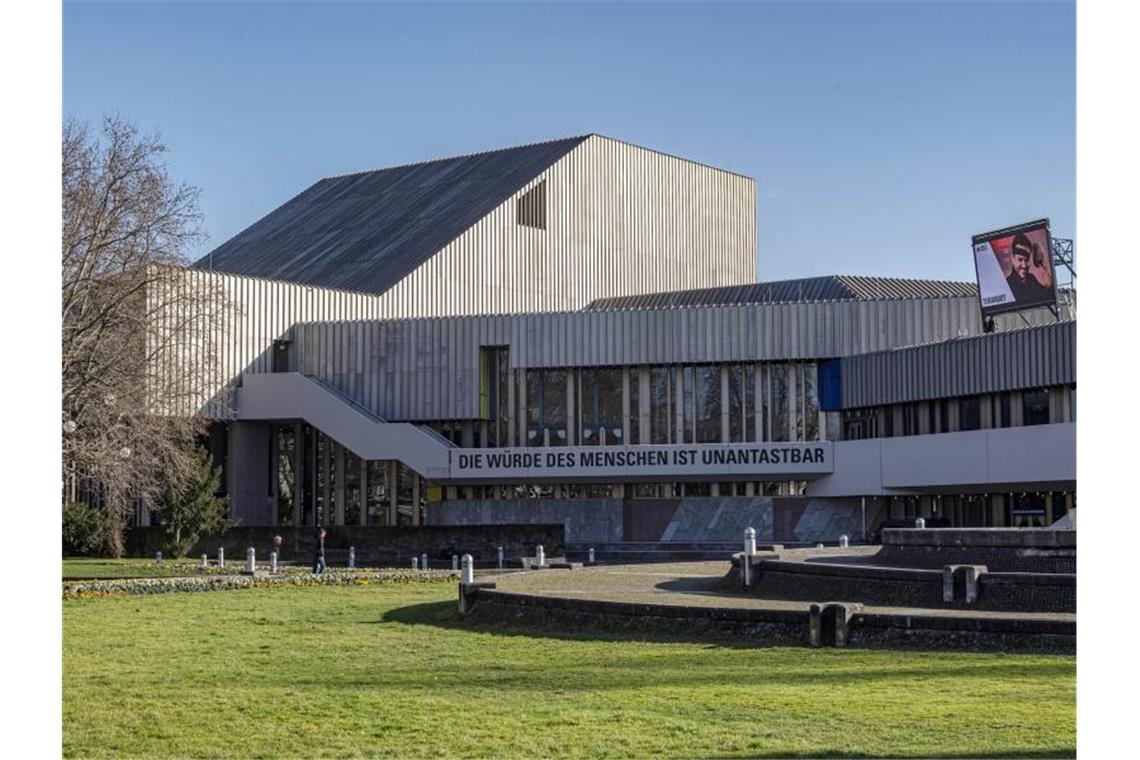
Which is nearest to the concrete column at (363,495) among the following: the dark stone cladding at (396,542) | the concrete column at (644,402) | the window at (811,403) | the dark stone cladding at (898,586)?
the dark stone cladding at (396,542)

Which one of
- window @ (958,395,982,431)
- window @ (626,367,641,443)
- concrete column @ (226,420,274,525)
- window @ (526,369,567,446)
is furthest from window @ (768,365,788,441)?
concrete column @ (226,420,274,525)

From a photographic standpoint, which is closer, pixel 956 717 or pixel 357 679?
pixel 956 717

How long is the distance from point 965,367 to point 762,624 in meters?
38.2

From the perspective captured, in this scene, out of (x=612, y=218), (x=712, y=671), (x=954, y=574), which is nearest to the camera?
(x=712, y=671)

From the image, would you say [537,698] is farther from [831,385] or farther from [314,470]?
[314,470]

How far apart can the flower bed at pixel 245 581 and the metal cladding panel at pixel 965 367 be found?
22.4 meters

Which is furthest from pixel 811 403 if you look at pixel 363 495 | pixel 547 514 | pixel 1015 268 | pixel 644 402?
pixel 363 495

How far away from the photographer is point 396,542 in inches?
2318

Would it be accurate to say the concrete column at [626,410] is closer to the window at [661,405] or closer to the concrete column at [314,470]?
the window at [661,405]

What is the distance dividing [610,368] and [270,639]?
45.3 metres

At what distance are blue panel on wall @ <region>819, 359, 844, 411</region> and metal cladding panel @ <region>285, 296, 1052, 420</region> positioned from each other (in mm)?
344

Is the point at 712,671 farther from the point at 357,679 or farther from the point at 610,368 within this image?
the point at 610,368
